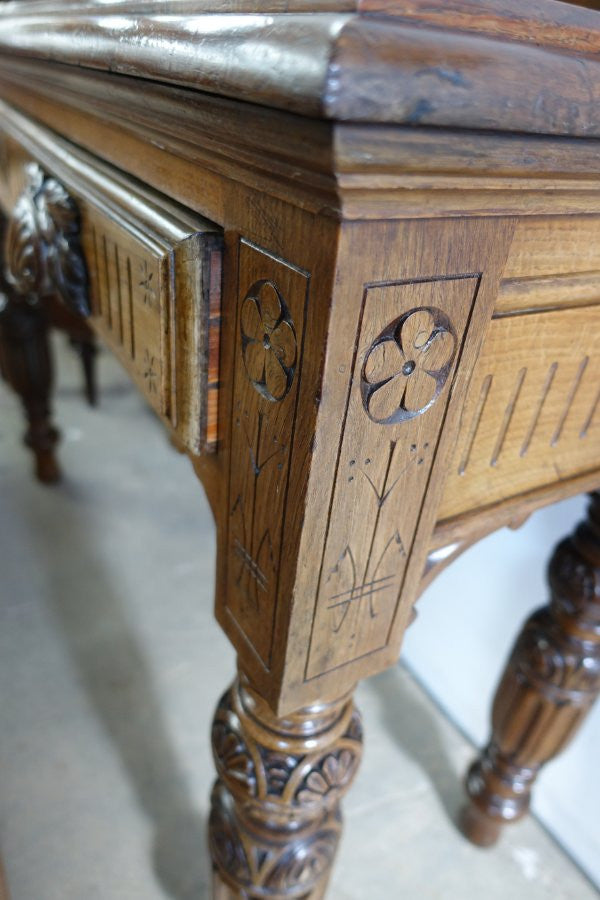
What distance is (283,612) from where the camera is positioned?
0.32m

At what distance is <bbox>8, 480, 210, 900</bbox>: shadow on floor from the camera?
807 mm

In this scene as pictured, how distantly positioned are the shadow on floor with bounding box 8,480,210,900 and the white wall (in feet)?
1.32

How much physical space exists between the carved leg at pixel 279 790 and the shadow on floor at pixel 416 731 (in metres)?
0.47

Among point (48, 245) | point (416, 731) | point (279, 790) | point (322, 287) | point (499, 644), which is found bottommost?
point (416, 731)

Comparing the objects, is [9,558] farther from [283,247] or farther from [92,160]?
[283,247]

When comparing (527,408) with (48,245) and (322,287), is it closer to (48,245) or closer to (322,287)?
(322,287)

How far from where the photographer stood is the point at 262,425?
0.29m

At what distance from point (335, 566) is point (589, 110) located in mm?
202

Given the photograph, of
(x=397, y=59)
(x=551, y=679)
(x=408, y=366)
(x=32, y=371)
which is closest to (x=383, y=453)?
(x=408, y=366)

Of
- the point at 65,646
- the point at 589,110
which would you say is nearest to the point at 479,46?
the point at 589,110

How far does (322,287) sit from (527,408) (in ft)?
0.61

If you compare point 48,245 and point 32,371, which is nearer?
point 48,245

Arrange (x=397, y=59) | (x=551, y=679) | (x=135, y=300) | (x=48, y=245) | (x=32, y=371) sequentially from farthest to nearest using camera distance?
(x=32, y=371) → (x=551, y=679) → (x=48, y=245) → (x=135, y=300) → (x=397, y=59)

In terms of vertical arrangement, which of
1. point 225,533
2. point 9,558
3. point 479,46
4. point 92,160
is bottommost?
point 9,558
